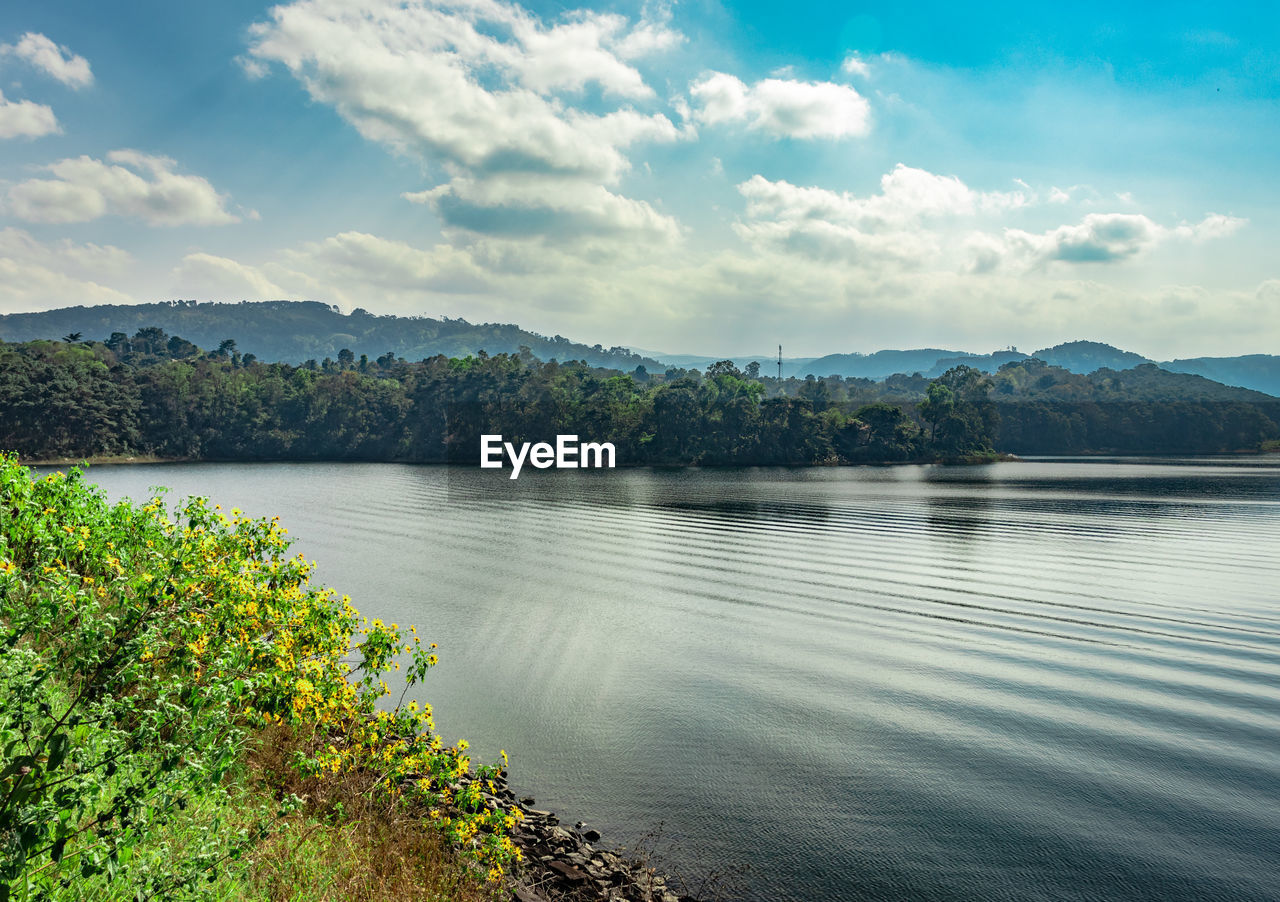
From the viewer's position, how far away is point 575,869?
888 centimetres

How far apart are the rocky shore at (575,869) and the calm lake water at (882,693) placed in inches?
22.1

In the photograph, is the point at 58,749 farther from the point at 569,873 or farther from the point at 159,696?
the point at 569,873

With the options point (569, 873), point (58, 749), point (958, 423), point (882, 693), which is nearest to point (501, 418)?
point (958, 423)

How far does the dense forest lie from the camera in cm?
10906

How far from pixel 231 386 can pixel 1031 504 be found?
127160mm

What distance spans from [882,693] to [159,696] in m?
14.4

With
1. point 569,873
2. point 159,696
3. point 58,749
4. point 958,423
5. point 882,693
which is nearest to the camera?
point 58,749

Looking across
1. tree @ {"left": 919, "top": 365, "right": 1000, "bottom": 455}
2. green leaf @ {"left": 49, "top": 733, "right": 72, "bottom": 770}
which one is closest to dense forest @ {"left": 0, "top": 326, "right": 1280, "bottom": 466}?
tree @ {"left": 919, "top": 365, "right": 1000, "bottom": 455}

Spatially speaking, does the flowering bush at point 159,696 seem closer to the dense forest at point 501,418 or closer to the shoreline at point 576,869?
the shoreline at point 576,869

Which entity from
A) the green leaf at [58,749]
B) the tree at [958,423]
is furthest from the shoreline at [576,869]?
the tree at [958,423]

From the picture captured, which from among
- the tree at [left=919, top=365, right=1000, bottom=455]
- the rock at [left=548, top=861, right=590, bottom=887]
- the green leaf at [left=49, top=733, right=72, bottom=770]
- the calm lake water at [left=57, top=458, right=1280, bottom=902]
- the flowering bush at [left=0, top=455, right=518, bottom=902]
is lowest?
the calm lake water at [left=57, top=458, right=1280, bottom=902]

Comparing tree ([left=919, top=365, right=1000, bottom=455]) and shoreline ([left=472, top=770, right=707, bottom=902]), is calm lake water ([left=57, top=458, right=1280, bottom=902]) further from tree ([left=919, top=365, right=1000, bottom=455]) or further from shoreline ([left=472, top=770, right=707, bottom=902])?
tree ([left=919, top=365, right=1000, bottom=455])

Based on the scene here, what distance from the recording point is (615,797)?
1134 cm

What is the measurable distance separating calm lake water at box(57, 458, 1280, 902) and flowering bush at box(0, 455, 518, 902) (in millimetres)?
3578
